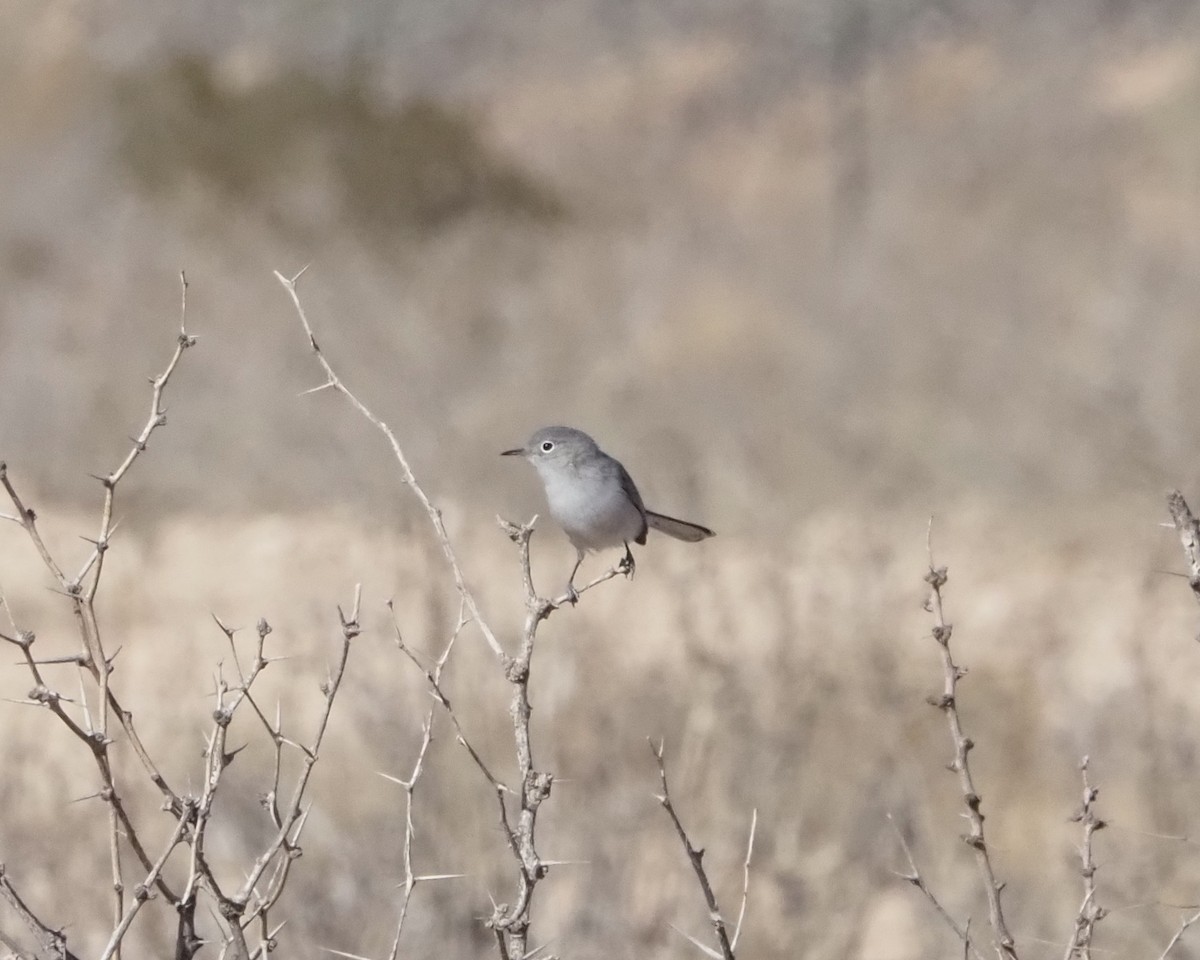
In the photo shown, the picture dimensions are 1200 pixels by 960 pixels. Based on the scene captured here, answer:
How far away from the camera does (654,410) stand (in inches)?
568

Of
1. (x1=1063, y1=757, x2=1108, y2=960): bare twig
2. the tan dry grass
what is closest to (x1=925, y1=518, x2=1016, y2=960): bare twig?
(x1=1063, y1=757, x2=1108, y2=960): bare twig

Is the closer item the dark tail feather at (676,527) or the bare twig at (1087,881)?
the bare twig at (1087,881)

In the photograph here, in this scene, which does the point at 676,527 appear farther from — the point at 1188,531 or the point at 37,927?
the point at 37,927

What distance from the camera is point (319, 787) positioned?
22.6 ft

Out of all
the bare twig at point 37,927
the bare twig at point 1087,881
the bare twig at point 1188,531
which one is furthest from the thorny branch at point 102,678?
the bare twig at point 1188,531

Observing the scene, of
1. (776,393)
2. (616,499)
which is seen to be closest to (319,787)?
(616,499)

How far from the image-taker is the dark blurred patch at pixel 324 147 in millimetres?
19578

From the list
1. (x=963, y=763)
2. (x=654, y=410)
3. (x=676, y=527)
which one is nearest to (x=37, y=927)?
(x=963, y=763)

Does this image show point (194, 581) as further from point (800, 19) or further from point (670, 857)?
point (800, 19)

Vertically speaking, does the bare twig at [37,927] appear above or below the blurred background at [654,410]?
below

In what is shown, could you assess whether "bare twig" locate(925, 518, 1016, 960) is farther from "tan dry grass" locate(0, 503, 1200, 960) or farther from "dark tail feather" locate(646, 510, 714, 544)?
"dark tail feather" locate(646, 510, 714, 544)

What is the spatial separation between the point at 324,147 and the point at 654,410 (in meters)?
7.98

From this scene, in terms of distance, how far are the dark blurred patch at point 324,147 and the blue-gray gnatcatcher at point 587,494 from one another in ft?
49.6

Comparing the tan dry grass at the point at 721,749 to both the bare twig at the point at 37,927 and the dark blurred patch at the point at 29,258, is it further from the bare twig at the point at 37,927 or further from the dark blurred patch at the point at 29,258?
the dark blurred patch at the point at 29,258
